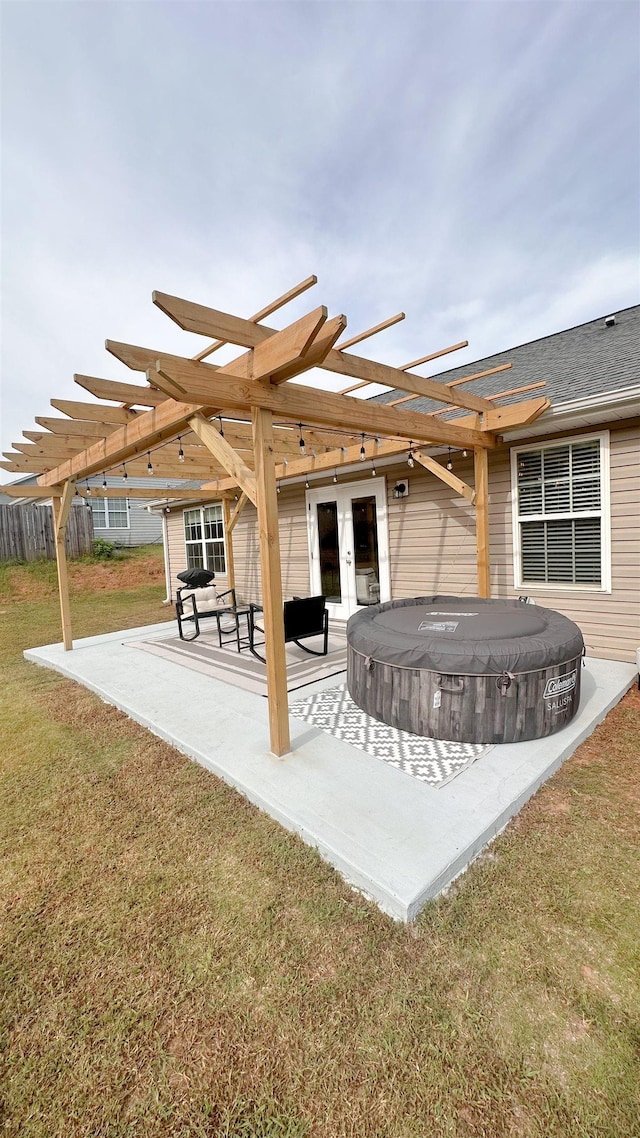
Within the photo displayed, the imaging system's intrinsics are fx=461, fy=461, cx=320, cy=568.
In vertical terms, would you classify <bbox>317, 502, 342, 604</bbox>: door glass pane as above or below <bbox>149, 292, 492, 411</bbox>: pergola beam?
below

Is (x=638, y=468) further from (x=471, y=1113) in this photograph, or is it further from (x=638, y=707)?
(x=471, y=1113)

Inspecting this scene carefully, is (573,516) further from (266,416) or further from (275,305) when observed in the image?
(275,305)

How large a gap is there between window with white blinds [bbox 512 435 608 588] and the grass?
2.78m

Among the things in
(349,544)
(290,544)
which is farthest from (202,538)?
(349,544)

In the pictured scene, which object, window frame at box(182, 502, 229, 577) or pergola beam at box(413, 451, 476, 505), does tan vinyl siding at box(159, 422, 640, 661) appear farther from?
window frame at box(182, 502, 229, 577)

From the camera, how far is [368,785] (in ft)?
9.04

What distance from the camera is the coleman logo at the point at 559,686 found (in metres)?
3.25

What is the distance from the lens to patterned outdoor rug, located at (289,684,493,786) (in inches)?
117

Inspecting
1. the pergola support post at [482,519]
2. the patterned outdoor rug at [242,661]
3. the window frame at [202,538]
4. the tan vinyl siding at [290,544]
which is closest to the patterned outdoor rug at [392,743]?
the patterned outdoor rug at [242,661]

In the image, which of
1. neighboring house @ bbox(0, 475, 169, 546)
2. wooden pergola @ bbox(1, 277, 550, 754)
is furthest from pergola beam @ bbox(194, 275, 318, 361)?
neighboring house @ bbox(0, 475, 169, 546)

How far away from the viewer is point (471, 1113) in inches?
51.1

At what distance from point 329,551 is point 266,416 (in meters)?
4.86

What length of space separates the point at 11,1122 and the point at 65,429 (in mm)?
4750

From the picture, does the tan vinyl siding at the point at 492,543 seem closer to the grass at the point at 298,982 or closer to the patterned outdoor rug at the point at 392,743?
the grass at the point at 298,982
